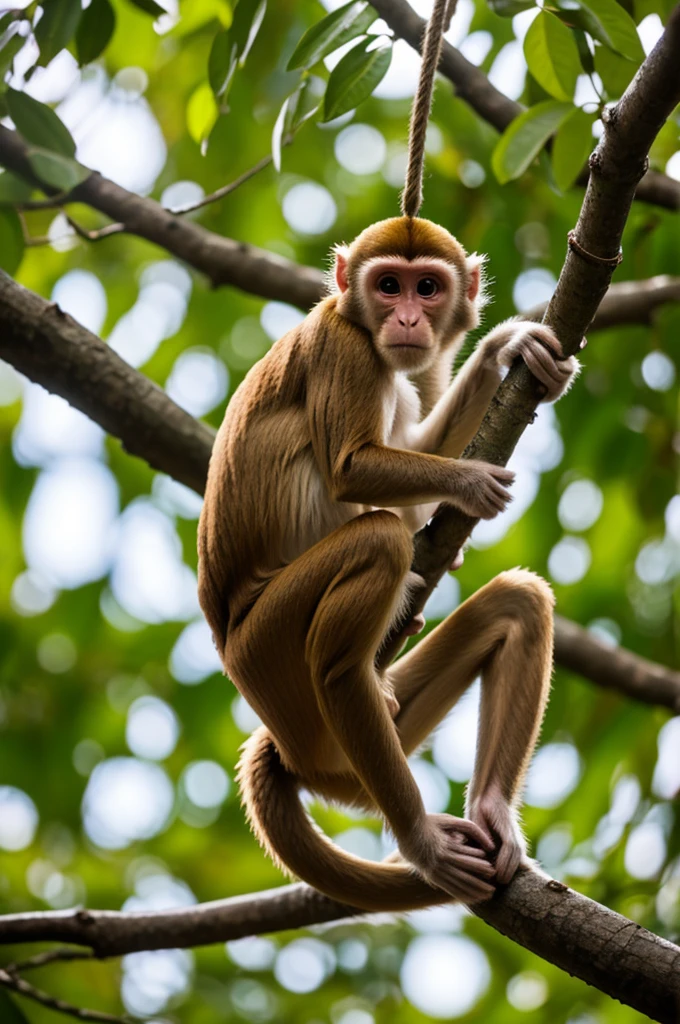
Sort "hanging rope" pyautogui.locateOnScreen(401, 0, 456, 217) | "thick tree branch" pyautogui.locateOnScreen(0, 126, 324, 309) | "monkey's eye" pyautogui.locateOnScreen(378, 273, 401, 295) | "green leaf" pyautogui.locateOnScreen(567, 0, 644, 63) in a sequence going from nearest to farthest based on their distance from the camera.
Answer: "hanging rope" pyautogui.locateOnScreen(401, 0, 456, 217) → "green leaf" pyautogui.locateOnScreen(567, 0, 644, 63) → "monkey's eye" pyautogui.locateOnScreen(378, 273, 401, 295) → "thick tree branch" pyautogui.locateOnScreen(0, 126, 324, 309)

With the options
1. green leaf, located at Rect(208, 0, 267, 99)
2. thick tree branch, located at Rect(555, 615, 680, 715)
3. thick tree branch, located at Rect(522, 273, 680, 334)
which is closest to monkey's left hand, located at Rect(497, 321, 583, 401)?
green leaf, located at Rect(208, 0, 267, 99)

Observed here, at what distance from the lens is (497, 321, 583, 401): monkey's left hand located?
4336 millimetres

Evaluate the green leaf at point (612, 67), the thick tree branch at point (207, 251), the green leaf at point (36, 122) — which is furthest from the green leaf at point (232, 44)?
the thick tree branch at point (207, 251)

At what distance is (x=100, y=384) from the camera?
5.66 metres

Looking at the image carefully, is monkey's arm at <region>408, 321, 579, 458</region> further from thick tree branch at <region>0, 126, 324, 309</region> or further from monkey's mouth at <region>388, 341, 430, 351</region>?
thick tree branch at <region>0, 126, 324, 309</region>

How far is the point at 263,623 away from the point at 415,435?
145 centimetres

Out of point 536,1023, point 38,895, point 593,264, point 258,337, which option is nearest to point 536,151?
point 593,264

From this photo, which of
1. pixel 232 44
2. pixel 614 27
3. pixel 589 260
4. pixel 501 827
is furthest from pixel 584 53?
pixel 501 827

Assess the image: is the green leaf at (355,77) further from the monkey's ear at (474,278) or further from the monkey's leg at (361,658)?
the monkey's leg at (361,658)

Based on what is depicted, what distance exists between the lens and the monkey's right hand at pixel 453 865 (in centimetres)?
430

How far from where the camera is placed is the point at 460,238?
7.61 m

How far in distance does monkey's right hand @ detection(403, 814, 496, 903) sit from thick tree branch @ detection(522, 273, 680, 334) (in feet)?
11.7

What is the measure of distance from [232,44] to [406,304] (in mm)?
1262

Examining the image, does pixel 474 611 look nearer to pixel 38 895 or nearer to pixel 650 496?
pixel 650 496
